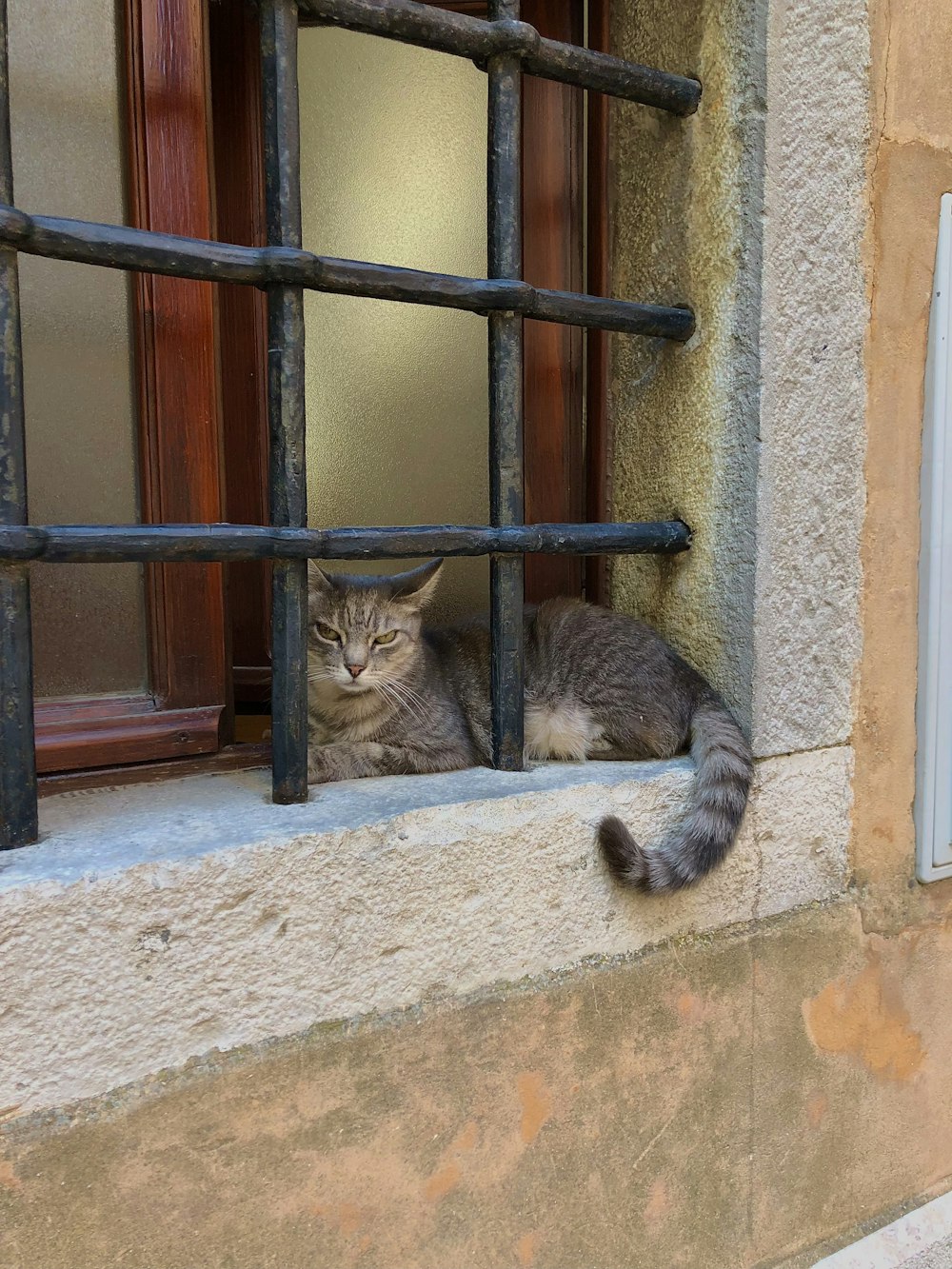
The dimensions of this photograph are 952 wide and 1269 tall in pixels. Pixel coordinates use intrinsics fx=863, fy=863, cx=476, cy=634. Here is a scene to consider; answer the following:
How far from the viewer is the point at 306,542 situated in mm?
1231

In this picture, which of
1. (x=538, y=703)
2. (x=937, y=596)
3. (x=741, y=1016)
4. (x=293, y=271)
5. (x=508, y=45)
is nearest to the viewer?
(x=293, y=271)

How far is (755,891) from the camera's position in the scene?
61.7 inches

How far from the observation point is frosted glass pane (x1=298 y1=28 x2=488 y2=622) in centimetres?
188

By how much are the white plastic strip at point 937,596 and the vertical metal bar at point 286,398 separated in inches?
47.4

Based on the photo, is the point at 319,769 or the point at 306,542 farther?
the point at 319,769

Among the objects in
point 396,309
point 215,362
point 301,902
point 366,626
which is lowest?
point 301,902

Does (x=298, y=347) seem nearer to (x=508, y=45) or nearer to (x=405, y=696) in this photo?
(x=508, y=45)

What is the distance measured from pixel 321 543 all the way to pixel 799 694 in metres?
0.92

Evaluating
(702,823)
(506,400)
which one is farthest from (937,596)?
(506,400)

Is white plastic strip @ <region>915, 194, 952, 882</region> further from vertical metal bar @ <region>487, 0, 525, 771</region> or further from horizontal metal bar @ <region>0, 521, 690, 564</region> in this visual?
vertical metal bar @ <region>487, 0, 525, 771</region>

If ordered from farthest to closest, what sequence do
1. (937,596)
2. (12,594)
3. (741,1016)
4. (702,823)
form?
(937,596) → (741,1016) → (702,823) → (12,594)

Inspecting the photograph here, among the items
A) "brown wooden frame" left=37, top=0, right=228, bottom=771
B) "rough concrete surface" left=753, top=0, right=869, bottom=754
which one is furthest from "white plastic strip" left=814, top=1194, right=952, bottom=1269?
"brown wooden frame" left=37, top=0, right=228, bottom=771

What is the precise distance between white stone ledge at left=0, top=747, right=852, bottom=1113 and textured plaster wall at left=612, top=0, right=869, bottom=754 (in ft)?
0.82

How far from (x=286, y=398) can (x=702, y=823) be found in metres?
0.95
